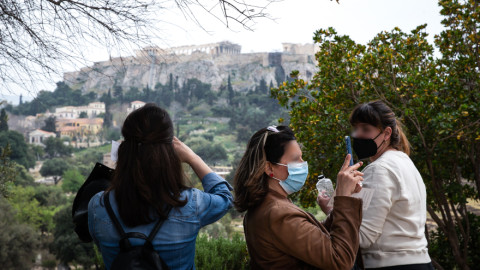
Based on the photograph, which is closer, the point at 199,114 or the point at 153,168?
the point at 153,168

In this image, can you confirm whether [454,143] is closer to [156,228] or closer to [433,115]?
[433,115]

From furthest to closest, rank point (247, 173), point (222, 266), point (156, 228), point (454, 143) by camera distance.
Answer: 1. point (454, 143)
2. point (222, 266)
3. point (247, 173)
4. point (156, 228)

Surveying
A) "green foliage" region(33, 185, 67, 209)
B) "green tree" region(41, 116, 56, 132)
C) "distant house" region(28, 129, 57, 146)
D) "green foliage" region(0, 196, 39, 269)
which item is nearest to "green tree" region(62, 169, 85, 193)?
"green foliage" region(33, 185, 67, 209)

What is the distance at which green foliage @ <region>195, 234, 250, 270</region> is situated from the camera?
3.58 meters

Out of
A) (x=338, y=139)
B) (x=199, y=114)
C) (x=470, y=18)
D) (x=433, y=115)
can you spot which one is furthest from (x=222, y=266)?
(x=199, y=114)

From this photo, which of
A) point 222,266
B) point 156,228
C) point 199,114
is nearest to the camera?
point 156,228

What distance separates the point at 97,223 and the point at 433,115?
3690mm

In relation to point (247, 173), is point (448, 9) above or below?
above

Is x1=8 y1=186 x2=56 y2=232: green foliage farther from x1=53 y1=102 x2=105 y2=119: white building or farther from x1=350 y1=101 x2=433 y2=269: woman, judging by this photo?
x1=53 y1=102 x2=105 y2=119: white building

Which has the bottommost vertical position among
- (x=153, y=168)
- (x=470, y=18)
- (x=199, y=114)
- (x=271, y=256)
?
(x=199, y=114)

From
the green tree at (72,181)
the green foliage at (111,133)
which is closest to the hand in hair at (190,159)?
the green tree at (72,181)

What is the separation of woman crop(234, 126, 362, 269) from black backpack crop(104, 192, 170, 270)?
31cm

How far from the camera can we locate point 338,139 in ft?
13.9

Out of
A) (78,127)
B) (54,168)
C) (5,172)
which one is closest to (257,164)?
(5,172)
